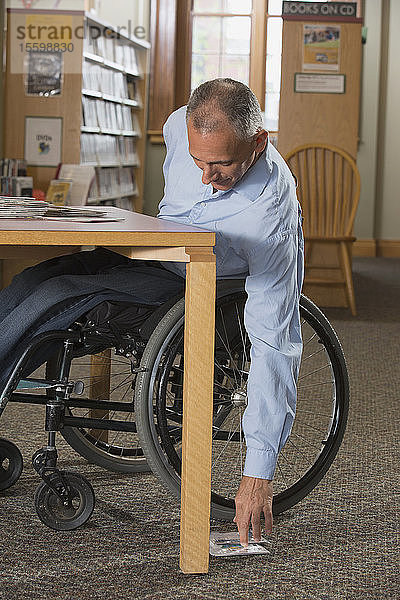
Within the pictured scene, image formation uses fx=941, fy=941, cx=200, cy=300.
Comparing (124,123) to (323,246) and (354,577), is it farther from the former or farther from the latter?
(354,577)

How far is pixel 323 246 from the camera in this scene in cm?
548

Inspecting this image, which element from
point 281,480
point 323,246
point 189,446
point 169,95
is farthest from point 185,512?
point 169,95

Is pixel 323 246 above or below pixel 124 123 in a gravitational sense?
below

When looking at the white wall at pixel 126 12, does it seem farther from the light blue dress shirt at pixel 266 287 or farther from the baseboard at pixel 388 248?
the light blue dress shirt at pixel 266 287

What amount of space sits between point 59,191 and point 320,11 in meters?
1.78

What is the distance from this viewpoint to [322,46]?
5273 mm

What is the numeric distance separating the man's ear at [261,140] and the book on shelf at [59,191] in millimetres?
3706

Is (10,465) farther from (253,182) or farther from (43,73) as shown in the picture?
(43,73)

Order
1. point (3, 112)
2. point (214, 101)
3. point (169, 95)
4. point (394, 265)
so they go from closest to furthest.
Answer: point (214, 101), point (3, 112), point (394, 265), point (169, 95)

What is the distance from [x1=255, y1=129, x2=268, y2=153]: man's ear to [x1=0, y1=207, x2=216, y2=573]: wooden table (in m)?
0.20

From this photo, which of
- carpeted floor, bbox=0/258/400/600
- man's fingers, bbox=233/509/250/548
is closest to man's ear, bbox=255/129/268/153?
man's fingers, bbox=233/509/250/548

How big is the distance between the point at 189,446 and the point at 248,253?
366 millimetres

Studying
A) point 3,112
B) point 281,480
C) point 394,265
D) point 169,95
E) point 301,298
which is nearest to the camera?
point 301,298

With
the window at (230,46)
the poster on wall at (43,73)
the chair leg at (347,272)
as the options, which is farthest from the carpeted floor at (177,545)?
the window at (230,46)
